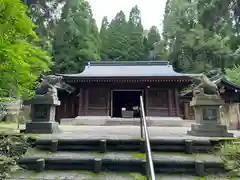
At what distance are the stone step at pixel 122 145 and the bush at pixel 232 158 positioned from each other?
1.50 ft

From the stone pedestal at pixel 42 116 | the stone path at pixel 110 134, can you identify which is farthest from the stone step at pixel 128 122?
the stone pedestal at pixel 42 116

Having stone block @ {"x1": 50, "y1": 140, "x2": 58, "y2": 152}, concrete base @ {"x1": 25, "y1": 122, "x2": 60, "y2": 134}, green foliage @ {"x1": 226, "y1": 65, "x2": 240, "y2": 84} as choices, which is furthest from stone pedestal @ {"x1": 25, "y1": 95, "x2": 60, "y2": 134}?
green foliage @ {"x1": 226, "y1": 65, "x2": 240, "y2": 84}

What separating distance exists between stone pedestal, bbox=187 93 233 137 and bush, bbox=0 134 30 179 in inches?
153

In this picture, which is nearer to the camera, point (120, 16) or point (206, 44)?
point (206, 44)

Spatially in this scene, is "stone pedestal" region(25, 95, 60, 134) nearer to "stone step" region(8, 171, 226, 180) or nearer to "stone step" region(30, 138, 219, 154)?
"stone step" region(30, 138, 219, 154)

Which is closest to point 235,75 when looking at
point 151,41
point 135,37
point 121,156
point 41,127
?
point 121,156

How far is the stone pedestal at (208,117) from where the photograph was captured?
14.7ft

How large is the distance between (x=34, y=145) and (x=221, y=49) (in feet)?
69.6

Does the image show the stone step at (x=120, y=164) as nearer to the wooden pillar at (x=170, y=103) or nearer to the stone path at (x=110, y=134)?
the stone path at (x=110, y=134)

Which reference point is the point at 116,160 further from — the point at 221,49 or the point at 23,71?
the point at 221,49

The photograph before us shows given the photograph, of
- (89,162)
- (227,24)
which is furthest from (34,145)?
(227,24)

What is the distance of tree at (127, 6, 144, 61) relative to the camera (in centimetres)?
2647

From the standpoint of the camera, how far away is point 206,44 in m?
19.7

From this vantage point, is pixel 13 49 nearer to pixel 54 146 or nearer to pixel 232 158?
pixel 54 146
